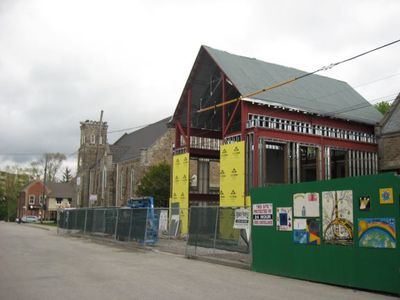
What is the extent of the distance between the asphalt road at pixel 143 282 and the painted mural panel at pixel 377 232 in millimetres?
1181

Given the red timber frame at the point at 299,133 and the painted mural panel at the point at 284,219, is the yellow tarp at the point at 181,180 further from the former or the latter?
the painted mural panel at the point at 284,219

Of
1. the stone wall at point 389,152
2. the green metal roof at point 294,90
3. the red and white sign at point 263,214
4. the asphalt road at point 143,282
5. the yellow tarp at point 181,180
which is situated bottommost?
the asphalt road at point 143,282

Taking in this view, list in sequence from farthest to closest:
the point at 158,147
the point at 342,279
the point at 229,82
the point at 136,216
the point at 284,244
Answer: the point at 158,147, the point at 229,82, the point at 136,216, the point at 284,244, the point at 342,279

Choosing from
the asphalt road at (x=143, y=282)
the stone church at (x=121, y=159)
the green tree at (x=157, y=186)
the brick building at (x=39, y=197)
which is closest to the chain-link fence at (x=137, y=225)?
the asphalt road at (x=143, y=282)

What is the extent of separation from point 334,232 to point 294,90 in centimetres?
2234

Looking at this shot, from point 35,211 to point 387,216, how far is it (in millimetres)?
108803

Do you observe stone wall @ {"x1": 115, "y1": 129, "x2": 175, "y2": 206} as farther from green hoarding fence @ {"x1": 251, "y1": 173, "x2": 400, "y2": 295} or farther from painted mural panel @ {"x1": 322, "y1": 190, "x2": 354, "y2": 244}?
painted mural panel @ {"x1": 322, "y1": 190, "x2": 354, "y2": 244}

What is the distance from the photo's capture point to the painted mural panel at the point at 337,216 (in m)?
12.0

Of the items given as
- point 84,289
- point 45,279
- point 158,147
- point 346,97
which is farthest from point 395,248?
point 158,147

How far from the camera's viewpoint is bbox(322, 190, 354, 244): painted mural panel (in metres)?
12.0

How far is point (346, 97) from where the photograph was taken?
38.5m

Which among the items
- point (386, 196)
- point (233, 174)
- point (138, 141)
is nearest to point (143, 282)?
point (386, 196)

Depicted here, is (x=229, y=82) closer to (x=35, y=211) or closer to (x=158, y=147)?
(x=158, y=147)

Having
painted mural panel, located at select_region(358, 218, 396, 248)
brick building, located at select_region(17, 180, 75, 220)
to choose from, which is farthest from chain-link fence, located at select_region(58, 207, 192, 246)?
brick building, located at select_region(17, 180, 75, 220)
